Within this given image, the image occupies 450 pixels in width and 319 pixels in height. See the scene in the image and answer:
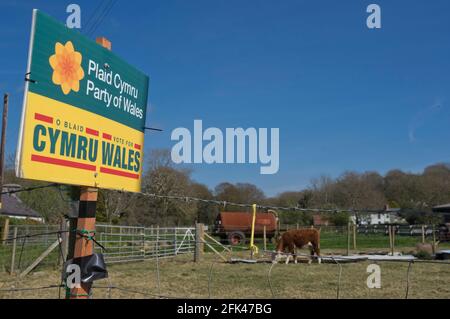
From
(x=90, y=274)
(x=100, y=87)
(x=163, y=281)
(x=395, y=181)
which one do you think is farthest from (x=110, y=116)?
(x=395, y=181)

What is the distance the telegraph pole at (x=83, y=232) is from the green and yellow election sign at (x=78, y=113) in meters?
0.14

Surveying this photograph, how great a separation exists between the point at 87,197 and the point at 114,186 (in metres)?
0.31

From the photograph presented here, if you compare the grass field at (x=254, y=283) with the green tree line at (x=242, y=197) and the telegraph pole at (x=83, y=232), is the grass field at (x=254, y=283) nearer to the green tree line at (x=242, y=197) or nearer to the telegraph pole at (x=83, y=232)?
the telegraph pole at (x=83, y=232)

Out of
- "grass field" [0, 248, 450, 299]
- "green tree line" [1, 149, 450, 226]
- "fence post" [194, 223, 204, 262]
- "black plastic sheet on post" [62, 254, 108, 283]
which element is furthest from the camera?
"green tree line" [1, 149, 450, 226]

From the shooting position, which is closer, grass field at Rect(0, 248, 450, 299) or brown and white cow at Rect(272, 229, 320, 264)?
grass field at Rect(0, 248, 450, 299)

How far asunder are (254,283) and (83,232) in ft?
21.3

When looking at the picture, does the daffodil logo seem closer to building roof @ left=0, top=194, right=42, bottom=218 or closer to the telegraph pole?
the telegraph pole

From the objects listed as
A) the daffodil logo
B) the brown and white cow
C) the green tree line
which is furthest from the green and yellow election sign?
the green tree line

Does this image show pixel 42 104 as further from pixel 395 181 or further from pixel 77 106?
pixel 395 181

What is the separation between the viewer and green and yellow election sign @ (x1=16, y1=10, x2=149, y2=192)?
Answer: 324 cm

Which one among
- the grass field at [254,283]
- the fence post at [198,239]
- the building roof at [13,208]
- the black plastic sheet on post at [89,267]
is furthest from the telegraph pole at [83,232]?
the building roof at [13,208]

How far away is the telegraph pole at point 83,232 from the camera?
373cm

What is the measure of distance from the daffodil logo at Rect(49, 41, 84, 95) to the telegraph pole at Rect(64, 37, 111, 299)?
0.86 meters

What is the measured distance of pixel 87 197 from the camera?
383 cm
